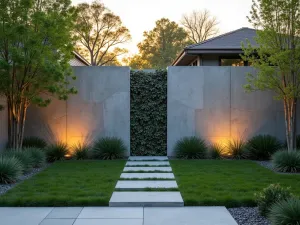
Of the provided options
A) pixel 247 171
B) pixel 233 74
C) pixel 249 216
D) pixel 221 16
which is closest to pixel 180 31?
pixel 221 16

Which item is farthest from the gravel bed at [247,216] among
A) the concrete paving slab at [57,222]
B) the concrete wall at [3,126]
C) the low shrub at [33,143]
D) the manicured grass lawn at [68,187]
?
the low shrub at [33,143]

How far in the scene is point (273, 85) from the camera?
11.2 m

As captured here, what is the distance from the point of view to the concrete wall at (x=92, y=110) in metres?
12.7

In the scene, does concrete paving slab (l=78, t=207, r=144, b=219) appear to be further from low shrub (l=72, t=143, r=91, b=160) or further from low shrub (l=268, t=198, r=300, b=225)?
low shrub (l=72, t=143, r=91, b=160)

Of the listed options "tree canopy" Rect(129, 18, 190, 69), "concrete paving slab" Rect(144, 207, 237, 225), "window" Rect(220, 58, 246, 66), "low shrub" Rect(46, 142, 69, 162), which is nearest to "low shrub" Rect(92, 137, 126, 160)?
"low shrub" Rect(46, 142, 69, 162)

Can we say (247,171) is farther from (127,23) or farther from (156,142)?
(127,23)

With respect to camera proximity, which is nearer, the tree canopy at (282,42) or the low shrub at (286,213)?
the low shrub at (286,213)

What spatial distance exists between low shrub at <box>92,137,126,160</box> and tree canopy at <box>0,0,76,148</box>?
2126mm

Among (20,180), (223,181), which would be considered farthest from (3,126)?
(223,181)

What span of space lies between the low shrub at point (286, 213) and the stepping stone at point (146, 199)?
66.9 inches

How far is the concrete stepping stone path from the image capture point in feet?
20.8

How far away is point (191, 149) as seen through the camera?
39.6 ft

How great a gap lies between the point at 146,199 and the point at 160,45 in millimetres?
35768

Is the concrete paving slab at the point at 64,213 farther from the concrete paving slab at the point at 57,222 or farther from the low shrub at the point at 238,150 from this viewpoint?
the low shrub at the point at 238,150
